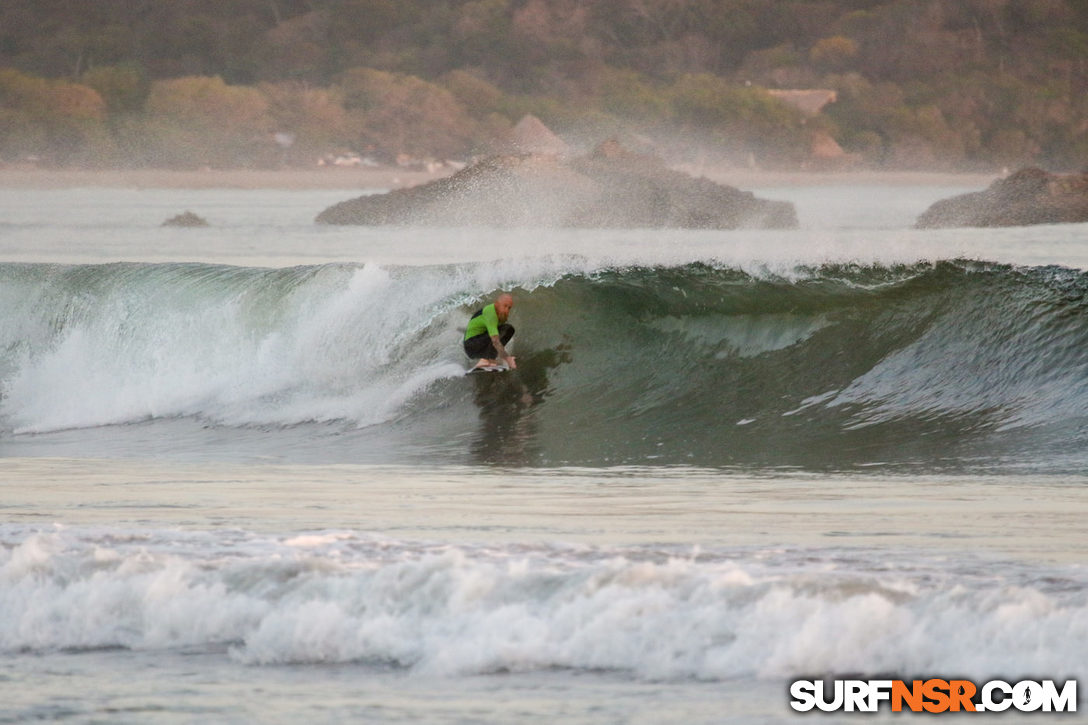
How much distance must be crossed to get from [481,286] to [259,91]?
53.2 meters

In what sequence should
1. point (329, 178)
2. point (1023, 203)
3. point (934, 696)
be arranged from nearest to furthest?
point (934, 696), point (1023, 203), point (329, 178)

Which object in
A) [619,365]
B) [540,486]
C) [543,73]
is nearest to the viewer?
[540,486]

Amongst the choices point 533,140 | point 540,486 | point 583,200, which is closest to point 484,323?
point 540,486

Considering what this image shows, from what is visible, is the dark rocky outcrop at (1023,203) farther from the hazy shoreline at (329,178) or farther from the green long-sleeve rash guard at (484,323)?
the green long-sleeve rash guard at (484,323)

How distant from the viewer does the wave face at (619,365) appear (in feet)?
37.4

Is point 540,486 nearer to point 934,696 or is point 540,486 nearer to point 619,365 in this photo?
point 934,696

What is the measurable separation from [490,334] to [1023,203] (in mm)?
43326

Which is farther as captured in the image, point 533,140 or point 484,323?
point 533,140

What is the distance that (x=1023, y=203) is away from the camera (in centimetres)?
5319

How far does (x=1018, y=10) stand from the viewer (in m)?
62.5

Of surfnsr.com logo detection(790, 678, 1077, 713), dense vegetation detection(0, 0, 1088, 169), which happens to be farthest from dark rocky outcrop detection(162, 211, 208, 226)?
surfnsr.com logo detection(790, 678, 1077, 713)

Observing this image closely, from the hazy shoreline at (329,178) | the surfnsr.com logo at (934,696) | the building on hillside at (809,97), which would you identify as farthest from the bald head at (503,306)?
the building on hillside at (809,97)

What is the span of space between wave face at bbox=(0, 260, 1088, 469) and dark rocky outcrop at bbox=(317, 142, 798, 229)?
130ft

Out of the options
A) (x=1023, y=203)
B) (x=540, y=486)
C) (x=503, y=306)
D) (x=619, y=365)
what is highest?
(x=1023, y=203)
